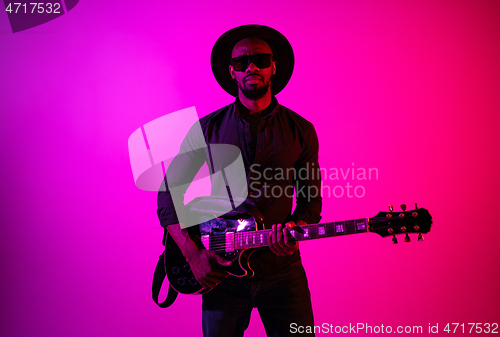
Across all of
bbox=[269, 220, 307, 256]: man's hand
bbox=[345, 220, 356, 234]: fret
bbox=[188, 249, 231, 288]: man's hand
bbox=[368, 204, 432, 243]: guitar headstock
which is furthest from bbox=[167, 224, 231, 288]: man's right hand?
bbox=[368, 204, 432, 243]: guitar headstock

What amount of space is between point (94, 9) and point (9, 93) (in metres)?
0.92

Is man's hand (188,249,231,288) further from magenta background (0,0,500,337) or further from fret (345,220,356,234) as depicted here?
magenta background (0,0,500,337)

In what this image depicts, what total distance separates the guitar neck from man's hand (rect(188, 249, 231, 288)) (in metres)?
0.12

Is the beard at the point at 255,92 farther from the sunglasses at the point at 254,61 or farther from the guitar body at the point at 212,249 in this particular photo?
the guitar body at the point at 212,249

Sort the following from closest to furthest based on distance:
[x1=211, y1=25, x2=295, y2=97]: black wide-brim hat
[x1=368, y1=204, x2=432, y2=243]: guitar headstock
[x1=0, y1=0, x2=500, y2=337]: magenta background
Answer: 1. [x1=368, y1=204, x2=432, y2=243]: guitar headstock
2. [x1=211, y1=25, x2=295, y2=97]: black wide-brim hat
3. [x1=0, y1=0, x2=500, y2=337]: magenta background

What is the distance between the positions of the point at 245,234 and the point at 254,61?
0.89m

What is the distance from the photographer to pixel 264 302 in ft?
5.91

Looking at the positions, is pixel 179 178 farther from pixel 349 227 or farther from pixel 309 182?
pixel 349 227

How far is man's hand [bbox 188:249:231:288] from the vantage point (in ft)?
5.94

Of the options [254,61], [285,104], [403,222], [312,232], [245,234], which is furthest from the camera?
[285,104]

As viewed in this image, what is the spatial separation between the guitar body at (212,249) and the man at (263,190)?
0.13ft

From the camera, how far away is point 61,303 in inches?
110

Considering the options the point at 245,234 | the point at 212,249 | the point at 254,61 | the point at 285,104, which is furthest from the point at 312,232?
the point at 285,104

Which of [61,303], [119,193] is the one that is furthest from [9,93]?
[61,303]
